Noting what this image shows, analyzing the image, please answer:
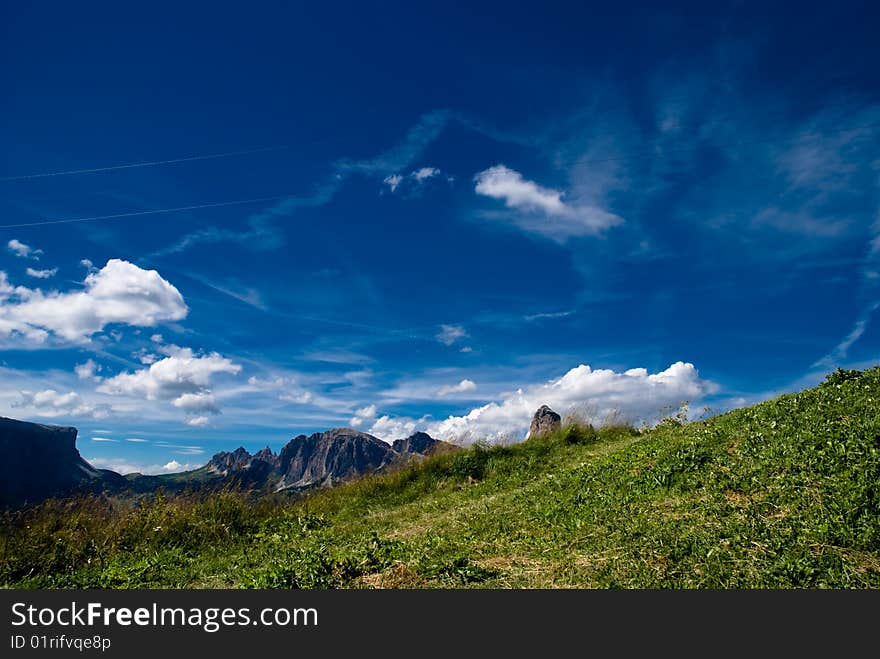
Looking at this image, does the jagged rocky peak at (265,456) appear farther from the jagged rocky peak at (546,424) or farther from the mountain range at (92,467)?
the jagged rocky peak at (546,424)

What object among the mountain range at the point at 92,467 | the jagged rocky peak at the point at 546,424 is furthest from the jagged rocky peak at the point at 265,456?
the jagged rocky peak at the point at 546,424

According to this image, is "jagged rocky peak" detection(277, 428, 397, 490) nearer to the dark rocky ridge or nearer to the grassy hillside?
the dark rocky ridge

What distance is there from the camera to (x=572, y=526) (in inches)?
385

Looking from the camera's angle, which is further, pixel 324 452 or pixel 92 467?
pixel 324 452

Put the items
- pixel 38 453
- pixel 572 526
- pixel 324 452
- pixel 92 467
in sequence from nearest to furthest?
pixel 572 526 → pixel 92 467 → pixel 38 453 → pixel 324 452

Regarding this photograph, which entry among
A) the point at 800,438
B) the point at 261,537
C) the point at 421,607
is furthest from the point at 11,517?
the point at 800,438

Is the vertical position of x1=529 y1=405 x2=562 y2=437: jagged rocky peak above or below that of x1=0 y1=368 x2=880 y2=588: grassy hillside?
above

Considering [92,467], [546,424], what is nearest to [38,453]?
[92,467]

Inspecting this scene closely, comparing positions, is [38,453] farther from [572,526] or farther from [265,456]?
[572,526]

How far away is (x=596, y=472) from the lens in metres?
13.3

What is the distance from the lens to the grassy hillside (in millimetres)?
7434

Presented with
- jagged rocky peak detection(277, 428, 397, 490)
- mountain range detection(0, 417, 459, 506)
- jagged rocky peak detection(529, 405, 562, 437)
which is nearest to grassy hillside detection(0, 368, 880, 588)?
jagged rocky peak detection(529, 405, 562, 437)

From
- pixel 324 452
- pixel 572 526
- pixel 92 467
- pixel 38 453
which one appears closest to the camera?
pixel 572 526

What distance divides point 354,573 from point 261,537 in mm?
5784
